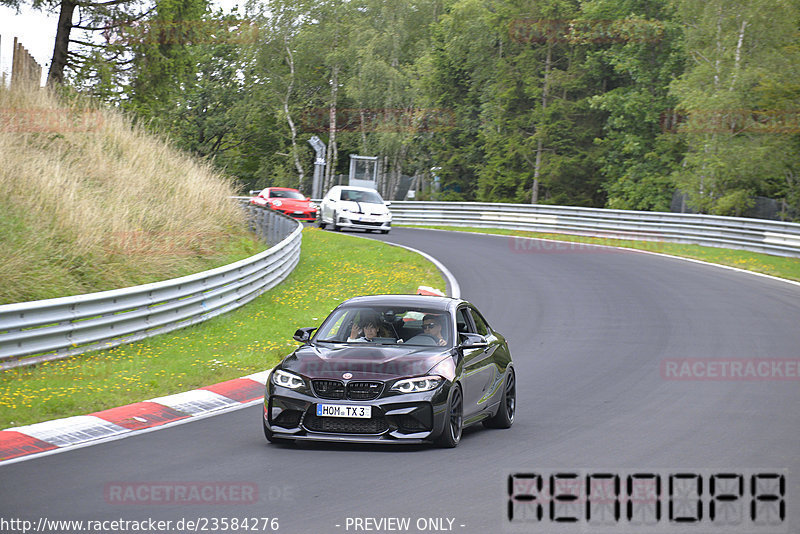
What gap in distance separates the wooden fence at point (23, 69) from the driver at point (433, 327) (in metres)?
20.7

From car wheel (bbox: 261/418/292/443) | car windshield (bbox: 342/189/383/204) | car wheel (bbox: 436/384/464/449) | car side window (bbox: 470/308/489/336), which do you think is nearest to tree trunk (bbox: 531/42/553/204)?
car windshield (bbox: 342/189/383/204)

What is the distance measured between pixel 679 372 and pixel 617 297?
796 centimetres

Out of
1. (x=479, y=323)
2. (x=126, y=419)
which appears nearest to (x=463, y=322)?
(x=479, y=323)

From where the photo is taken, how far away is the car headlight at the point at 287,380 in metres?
9.27

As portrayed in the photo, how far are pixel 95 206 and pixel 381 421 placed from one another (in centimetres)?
1317

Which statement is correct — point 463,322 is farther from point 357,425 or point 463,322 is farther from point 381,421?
point 357,425

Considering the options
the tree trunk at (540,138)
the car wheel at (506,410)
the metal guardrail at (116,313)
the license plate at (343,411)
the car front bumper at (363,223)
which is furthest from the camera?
the tree trunk at (540,138)

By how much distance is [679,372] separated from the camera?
1426 centimetres

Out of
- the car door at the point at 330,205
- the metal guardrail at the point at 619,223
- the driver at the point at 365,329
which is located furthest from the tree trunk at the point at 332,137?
the driver at the point at 365,329

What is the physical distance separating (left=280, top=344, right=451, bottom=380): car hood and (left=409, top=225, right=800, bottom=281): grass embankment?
751 inches

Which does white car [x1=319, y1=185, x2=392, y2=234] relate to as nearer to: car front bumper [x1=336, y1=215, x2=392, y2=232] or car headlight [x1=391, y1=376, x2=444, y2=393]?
car front bumper [x1=336, y1=215, x2=392, y2=232]

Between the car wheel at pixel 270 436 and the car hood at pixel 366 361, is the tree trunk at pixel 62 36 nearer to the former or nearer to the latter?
the car hood at pixel 366 361

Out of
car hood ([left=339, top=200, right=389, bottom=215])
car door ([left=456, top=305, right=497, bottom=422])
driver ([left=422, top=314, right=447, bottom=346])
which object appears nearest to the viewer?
car door ([left=456, top=305, right=497, bottom=422])

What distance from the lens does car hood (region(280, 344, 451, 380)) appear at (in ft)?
30.3
